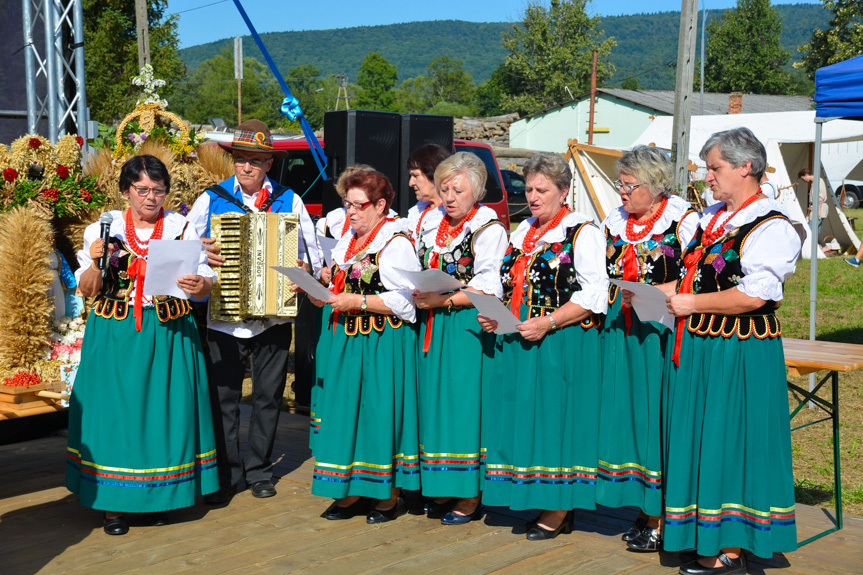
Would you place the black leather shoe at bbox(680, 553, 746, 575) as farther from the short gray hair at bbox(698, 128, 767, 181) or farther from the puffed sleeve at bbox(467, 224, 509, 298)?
the short gray hair at bbox(698, 128, 767, 181)

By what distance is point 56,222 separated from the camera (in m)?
4.79

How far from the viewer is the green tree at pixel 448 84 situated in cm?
7250

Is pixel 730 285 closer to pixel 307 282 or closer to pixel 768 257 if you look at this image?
pixel 768 257

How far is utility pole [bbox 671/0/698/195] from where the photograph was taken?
9.97 m

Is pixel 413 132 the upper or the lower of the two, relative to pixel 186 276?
upper

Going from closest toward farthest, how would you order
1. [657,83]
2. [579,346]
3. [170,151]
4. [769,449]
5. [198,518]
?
[769,449] → [579,346] → [198,518] → [170,151] → [657,83]

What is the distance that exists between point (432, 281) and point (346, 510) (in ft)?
4.10

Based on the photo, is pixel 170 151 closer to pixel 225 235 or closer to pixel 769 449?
pixel 225 235

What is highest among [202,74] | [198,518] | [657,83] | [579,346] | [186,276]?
[657,83]

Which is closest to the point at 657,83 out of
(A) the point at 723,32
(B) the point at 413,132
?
(A) the point at 723,32

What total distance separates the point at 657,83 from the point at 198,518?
163677mm

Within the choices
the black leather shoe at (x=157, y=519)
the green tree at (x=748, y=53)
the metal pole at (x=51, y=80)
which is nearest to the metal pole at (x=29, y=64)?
the metal pole at (x=51, y=80)

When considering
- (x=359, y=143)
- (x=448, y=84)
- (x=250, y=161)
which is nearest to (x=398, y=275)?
(x=250, y=161)

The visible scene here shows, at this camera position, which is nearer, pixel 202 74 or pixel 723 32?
pixel 723 32
